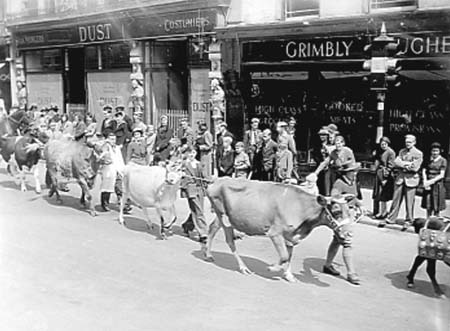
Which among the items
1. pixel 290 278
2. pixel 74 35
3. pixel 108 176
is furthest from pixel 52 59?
pixel 290 278

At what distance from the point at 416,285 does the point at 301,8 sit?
8193 mm

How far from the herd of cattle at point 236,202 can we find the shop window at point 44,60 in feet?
33.9

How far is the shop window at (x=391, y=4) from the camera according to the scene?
1095 cm

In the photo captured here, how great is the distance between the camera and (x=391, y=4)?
11266mm

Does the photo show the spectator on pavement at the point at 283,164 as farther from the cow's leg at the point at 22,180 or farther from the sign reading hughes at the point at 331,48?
the cow's leg at the point at 22,180

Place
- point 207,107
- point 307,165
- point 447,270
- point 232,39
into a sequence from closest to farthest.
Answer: point 447,270 → point 307,165 → point 232,39 → point 207,107

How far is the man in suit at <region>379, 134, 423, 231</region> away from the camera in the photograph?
9164mm

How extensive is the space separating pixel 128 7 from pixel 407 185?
8.77 meters

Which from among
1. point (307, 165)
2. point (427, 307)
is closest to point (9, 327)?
point (427, 307)

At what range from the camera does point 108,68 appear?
18.5m

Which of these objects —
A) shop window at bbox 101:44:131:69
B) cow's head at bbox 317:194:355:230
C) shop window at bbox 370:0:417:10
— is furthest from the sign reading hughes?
cow's head at bbox 317:194:355:230

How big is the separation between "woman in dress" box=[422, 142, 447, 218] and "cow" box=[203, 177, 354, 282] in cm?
278

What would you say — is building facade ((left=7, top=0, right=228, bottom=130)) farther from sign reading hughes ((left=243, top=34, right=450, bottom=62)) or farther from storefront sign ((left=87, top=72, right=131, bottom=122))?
sign reading hughes ((left=243, top=34, right=450, bottom=62))

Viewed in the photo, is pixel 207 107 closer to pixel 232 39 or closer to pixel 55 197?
pixel 232 39
